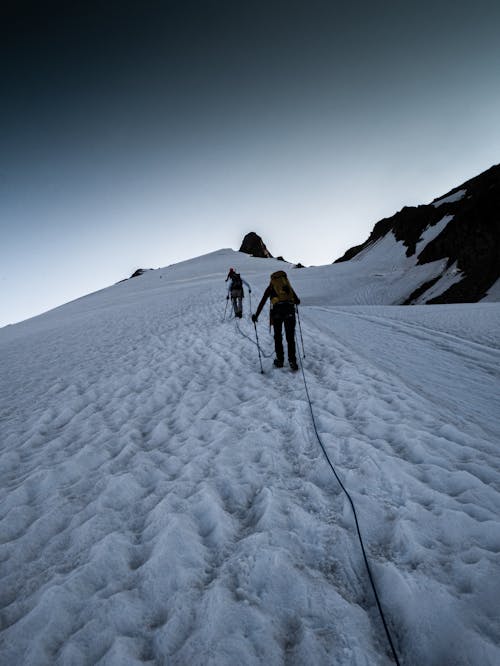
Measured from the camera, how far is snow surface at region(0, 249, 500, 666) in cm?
225

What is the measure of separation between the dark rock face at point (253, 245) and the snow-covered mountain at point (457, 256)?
212 feet

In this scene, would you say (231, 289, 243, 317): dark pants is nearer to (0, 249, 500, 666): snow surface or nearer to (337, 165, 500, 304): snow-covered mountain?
(0, 249, 500, 666): snow surface

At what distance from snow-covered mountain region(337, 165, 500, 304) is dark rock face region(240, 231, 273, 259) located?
6474 cm

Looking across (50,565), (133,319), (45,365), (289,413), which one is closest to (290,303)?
(289,413)

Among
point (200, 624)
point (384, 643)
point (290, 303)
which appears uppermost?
point (290, 303)

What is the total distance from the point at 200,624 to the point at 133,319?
18.8m

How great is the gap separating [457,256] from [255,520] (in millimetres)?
28070

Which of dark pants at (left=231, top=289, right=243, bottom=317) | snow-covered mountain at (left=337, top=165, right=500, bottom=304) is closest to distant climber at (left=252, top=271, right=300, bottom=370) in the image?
dark pants at (left=231, top=289, right=243, bottom=317)

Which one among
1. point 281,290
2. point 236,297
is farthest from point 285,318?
point 236,297

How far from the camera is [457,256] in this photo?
82.2 feet

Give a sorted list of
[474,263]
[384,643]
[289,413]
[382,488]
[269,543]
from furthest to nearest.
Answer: [474,263] → [289,413] → [382,488] → [269,543] → [384,643]

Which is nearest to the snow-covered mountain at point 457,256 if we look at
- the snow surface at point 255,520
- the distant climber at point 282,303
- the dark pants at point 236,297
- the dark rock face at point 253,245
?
the dark pants at point 236,297

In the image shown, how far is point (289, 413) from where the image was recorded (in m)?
5.55

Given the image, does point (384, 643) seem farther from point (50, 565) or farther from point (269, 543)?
point (50, 565)
